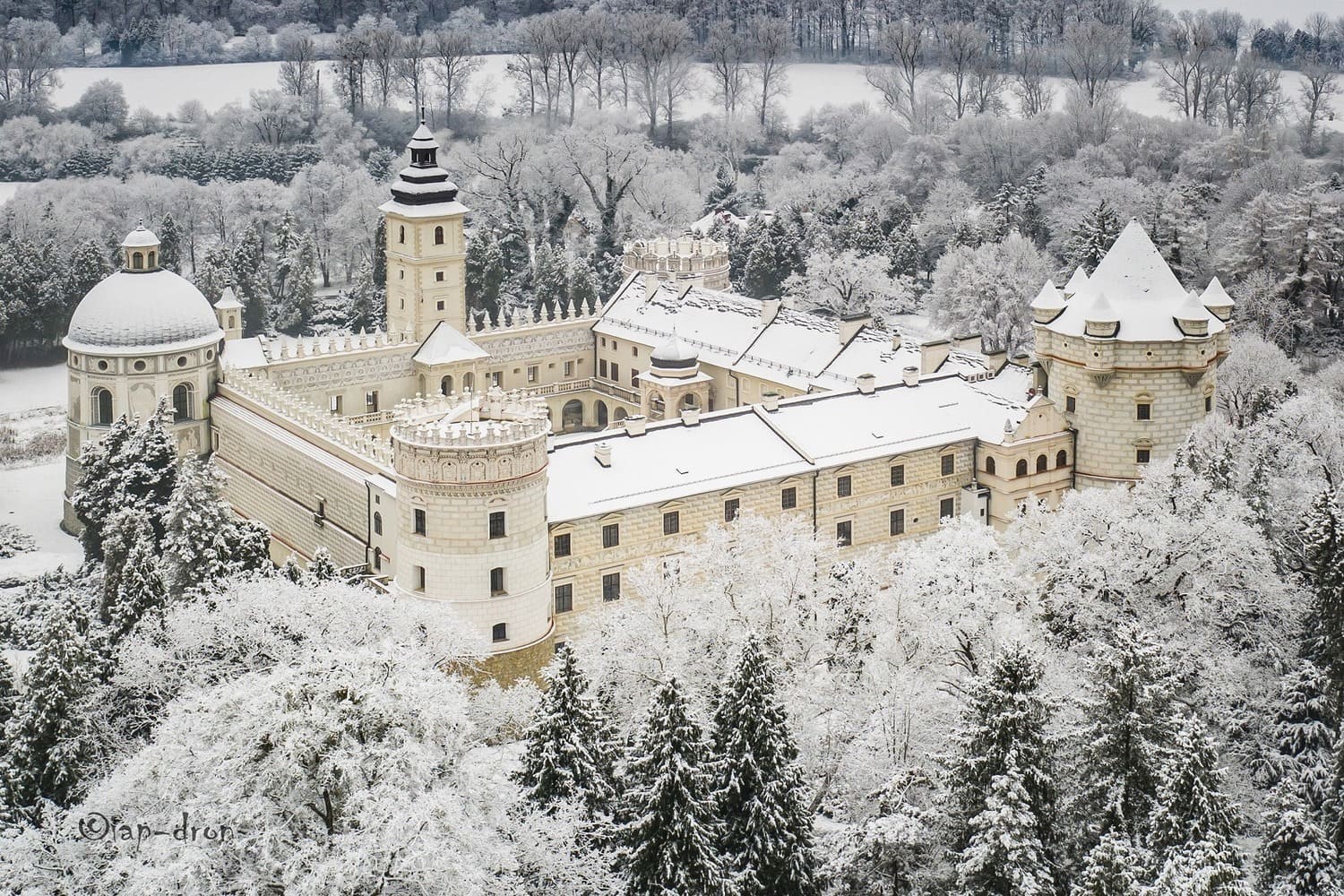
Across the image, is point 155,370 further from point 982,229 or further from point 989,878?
point 982,229

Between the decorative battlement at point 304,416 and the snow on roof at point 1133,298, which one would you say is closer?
the decorative battlement at point 304,416

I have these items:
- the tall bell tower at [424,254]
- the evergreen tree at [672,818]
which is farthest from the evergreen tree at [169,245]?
the evergreen tree at [672,818]

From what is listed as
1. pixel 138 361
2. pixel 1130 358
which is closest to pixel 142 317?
pixel 138 361

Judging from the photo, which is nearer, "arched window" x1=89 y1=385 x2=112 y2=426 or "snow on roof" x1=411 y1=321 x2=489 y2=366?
"arched window" x1=89 y1=385 x2=112 y2=426

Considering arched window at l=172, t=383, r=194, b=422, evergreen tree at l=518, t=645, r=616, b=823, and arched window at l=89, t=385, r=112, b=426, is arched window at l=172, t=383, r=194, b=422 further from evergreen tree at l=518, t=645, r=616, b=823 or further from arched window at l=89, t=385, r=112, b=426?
evergreen tree at l=518, t=645, r=616, b=823

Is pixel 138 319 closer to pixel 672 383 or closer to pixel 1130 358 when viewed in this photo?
pixel 672 383

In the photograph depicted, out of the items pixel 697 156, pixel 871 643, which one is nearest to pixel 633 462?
pixel 871 643

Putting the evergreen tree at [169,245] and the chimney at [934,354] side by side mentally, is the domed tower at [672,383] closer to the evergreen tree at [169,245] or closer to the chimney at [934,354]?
the chimney at [934,354]

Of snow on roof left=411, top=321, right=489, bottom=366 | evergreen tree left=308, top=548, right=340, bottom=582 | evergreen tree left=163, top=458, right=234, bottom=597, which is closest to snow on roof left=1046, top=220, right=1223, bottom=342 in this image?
evergreen tree left=308, top=548, right=340, bottom=582
